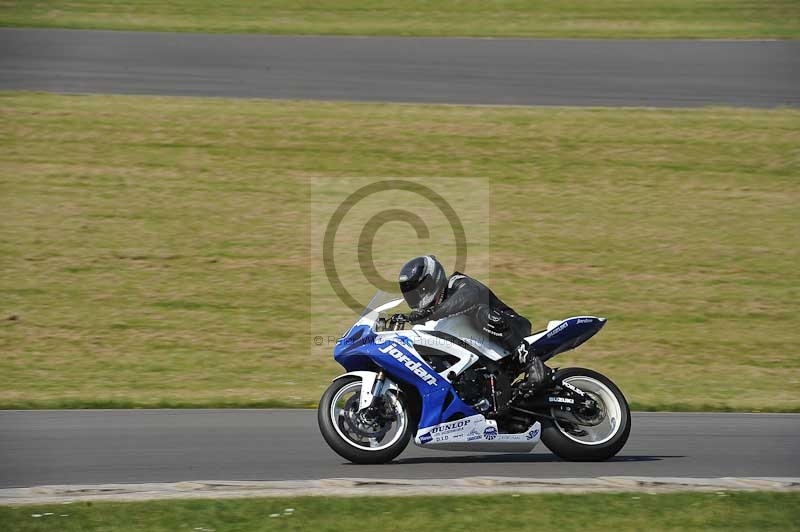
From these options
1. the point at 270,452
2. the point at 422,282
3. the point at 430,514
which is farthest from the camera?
the point at 270,452

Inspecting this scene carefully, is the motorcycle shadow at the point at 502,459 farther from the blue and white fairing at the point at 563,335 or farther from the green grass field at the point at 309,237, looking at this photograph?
the green grass field at the point at 309,237

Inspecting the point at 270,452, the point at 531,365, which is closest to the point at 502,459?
the point at 531,365

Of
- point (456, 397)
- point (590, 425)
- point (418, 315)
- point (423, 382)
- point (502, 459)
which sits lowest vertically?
point (502, 459)

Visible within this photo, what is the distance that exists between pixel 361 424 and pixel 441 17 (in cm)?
2142

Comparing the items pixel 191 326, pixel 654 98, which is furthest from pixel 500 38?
pixel 191 326

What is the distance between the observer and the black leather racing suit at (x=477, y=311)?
358 inches

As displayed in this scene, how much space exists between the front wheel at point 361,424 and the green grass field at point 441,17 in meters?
19.4

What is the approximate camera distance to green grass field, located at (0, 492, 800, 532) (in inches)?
291

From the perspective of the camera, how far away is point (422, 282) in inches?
355

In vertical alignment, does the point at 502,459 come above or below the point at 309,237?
below

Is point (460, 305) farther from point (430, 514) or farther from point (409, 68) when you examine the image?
point (409, 68)

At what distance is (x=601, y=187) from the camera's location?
20188 mm

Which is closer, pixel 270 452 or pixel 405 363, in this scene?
pixel 405 363

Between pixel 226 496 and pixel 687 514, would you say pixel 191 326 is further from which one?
pixel 687 514
